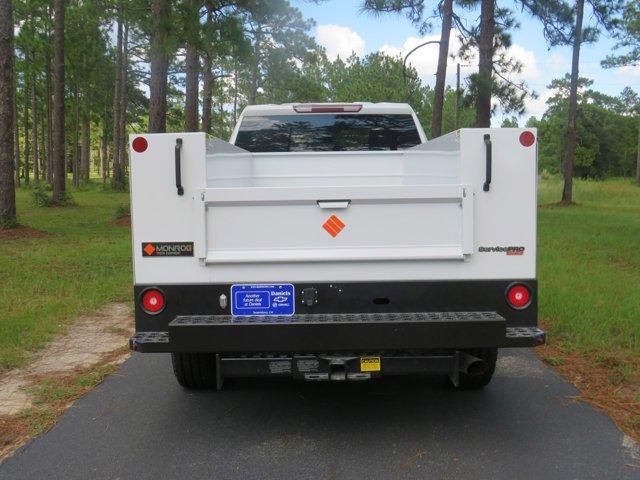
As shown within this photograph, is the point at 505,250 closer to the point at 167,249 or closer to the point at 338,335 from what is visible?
the point at 338,335

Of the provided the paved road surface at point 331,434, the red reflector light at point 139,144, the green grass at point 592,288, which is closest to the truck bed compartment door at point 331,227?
the red reflector light at point 139,144

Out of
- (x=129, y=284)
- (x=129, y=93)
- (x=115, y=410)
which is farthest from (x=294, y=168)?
(x=129, y=93)

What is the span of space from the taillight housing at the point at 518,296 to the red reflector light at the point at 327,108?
136 inches

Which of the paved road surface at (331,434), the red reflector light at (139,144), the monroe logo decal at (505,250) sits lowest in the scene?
the paved road surface at (331,434)

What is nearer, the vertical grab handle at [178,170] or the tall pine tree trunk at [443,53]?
the vertical grab handle at [178,170]

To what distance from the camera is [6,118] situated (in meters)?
13.1

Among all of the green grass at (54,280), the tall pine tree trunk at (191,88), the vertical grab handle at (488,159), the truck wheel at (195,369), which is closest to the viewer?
the vertical grab handle at (488,159)

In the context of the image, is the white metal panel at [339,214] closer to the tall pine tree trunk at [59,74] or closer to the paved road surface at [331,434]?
the paved road surface at [331,434]

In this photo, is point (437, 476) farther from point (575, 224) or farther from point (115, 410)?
point (575, 224)

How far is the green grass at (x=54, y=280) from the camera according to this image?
20.5ft

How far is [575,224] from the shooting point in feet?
55.6

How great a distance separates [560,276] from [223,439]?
624cm

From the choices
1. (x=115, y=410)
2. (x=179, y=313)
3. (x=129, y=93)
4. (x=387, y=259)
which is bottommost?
(x=115, y=410)

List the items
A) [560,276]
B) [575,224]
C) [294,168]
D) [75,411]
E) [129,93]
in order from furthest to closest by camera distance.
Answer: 1. [129,93]
2. [575,224]
3. [560,276]
4. [294,168]
5. [75,411]
